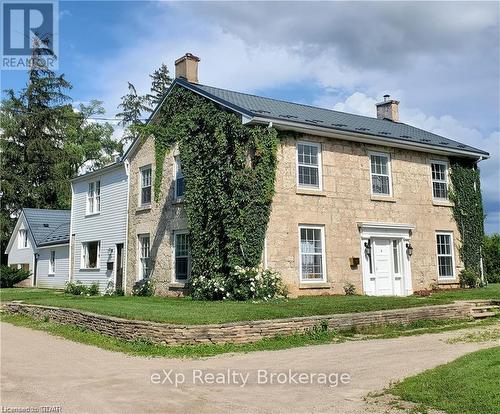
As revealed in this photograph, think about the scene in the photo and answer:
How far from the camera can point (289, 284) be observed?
55.5ft

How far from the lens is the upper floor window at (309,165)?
18.0m

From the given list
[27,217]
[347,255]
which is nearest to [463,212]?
[347,255]

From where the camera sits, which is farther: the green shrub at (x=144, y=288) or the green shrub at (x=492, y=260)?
the green shrub at (x=492, y=260)

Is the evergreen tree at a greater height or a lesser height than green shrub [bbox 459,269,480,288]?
greater

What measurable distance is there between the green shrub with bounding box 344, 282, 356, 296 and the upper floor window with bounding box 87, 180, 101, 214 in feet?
44.9

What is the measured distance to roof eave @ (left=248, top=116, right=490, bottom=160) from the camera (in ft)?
55.4

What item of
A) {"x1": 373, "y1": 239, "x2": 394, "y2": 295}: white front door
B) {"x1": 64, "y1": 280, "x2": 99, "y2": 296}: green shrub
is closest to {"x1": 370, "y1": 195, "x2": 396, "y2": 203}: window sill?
{"x1": 373, "y1": 239, "x2": 394, "y2": 295}: white front door

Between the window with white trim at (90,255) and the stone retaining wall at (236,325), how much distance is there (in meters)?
11.4

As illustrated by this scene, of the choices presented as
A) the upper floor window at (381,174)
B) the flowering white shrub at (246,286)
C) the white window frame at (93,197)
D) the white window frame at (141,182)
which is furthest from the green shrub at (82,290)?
the upper floor window at (381,174)

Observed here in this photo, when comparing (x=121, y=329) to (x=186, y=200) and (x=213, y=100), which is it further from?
(x=213, y=100)

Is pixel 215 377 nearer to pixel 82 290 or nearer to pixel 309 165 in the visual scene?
pixel 309 165

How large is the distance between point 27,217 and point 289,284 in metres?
25.1

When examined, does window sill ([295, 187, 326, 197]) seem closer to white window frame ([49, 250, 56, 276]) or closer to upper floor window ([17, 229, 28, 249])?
white window frame ([49, 250, 56, 276])

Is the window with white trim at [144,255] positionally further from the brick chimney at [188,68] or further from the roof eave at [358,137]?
the roof eave at [358,137]
